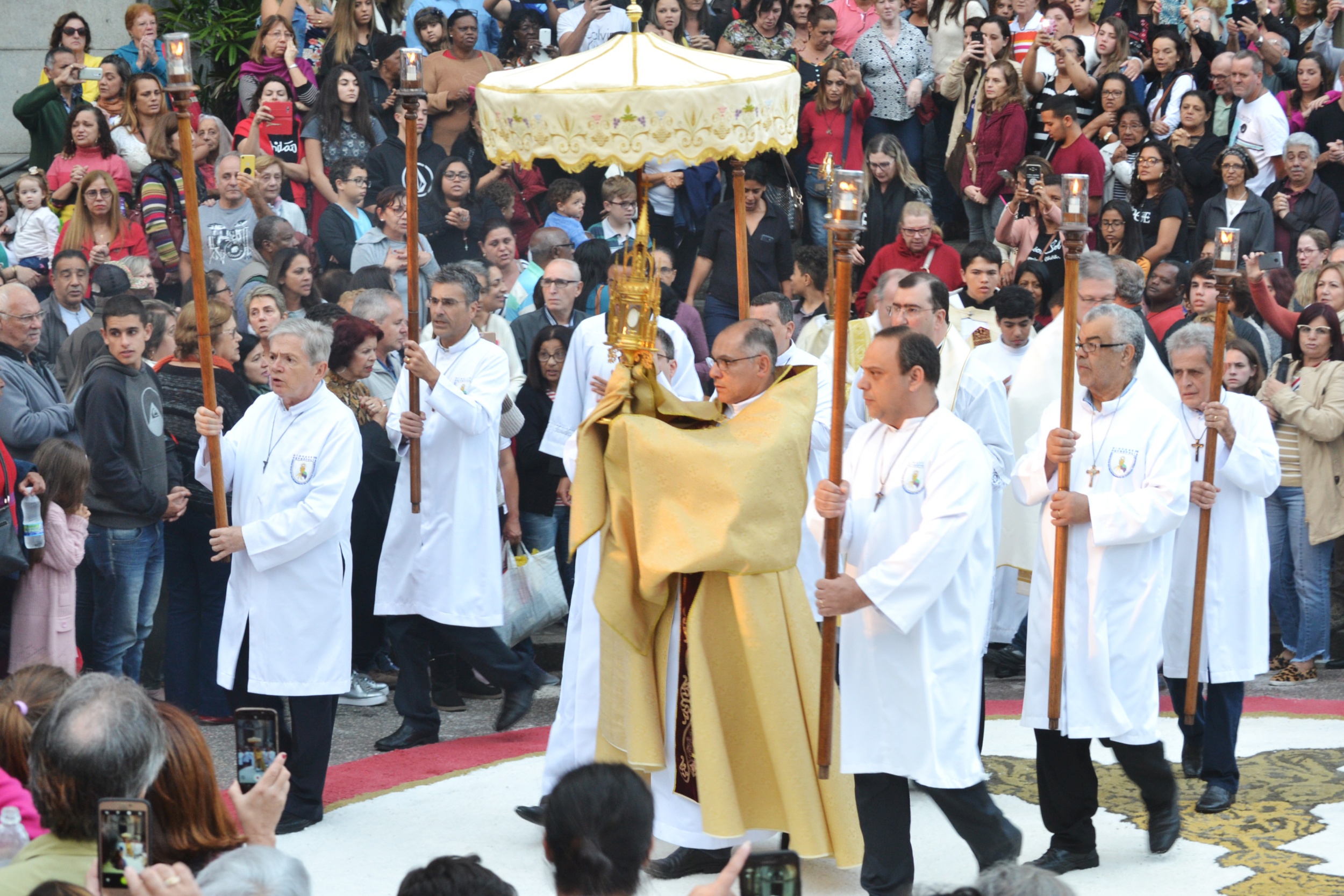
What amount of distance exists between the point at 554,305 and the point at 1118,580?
406cm

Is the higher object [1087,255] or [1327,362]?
[1087,255]

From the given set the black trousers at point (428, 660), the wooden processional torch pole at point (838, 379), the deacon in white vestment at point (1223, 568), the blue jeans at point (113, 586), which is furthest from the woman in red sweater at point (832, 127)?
the wooden processional torch pole at point (838, 379)

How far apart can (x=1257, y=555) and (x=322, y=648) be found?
3.78 meters

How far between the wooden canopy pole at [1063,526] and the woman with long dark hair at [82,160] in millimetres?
7724

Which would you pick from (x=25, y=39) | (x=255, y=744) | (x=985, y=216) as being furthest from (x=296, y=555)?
(x=25, y=39)

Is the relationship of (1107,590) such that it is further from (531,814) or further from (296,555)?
(296,555)

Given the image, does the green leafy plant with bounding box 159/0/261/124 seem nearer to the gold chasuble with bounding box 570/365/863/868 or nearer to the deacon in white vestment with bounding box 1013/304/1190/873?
the gold chasuble with bounding box 570/365/863/868

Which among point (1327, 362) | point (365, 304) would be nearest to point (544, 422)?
point (365, 304)

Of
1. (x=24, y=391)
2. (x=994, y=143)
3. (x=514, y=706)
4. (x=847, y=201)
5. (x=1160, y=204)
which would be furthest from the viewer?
(x=994, y=143)

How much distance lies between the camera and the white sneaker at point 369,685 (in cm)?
855

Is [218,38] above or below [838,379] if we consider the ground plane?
above

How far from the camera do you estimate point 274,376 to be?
6531 millimetres

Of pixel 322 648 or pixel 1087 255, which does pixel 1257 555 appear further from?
pixel 322 648

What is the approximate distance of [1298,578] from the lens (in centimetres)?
895
